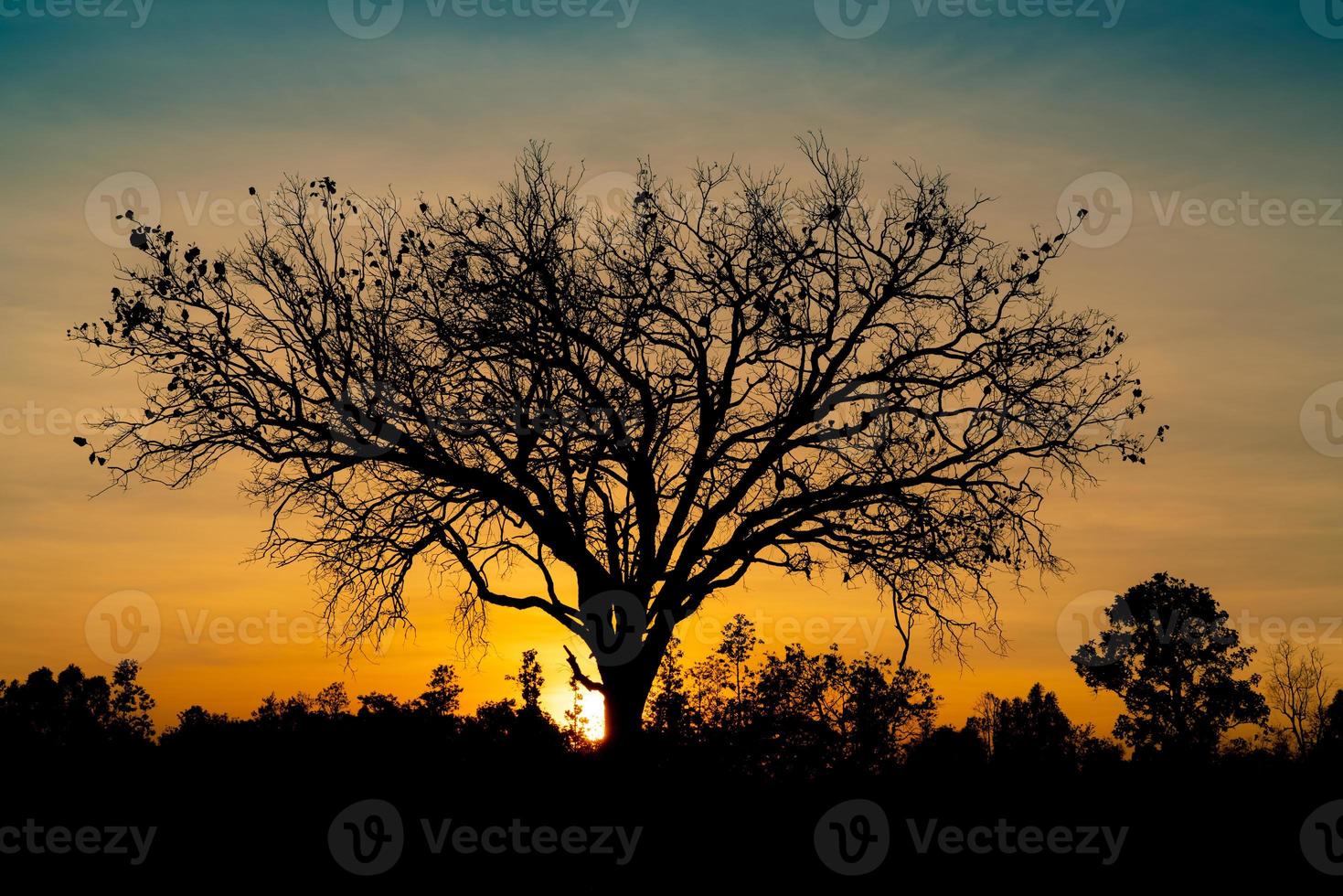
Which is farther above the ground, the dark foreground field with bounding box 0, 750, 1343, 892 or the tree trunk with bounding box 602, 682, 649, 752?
the tree trunk with bounding box 602, 682, 649, 752

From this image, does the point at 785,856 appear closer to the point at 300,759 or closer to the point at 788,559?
the point at 788,559

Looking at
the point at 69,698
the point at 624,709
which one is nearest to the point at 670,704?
the point at 624,709

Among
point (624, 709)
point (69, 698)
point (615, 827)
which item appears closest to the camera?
point (615, 827)

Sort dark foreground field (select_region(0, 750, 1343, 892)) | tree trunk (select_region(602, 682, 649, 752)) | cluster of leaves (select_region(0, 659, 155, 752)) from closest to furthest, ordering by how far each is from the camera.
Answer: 1. dark foreground field (select_region(0, 750, 1343, 892))
2. tree trunk (select_region(602, 682, 649, 752))
3. cluster of leaves (select_region(0, 659, 155, 752))

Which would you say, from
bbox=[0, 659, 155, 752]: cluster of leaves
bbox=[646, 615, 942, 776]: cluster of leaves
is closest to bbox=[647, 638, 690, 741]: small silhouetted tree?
bbox=[646, 615, 942, 776]: cluster of leaves

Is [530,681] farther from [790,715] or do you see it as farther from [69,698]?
[69,698]

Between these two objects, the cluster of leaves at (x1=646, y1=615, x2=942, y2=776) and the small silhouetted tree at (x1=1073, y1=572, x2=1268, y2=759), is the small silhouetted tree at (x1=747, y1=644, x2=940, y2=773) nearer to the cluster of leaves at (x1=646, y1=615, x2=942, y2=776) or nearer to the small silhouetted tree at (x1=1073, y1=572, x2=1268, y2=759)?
the cluster of leaves at (x1=646, y1=615, x2=942, y2=776)

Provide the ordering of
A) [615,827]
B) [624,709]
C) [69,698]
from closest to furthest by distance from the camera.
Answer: [615,827], [624,709], [69,698]

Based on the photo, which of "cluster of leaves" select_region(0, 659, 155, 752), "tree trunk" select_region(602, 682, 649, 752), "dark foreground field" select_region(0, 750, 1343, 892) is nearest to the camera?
"dark foreground field" select_region(0, 750, 1343, 892)

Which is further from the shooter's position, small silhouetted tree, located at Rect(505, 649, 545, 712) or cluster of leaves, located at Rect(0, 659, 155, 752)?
→ cluster of leaves, located at Rect(0, 659, 155, 752)

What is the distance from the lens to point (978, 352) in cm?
1962

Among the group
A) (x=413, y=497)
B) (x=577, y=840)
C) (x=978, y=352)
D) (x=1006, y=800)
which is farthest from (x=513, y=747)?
(x=978, y=352)

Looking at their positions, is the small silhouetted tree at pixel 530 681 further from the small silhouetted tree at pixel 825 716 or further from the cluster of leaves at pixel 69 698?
the cluster of leaves at pixel 69 698

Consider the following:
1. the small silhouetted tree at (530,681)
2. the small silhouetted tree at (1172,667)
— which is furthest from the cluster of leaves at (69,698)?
the small silhouetted tree at (1172,667)
